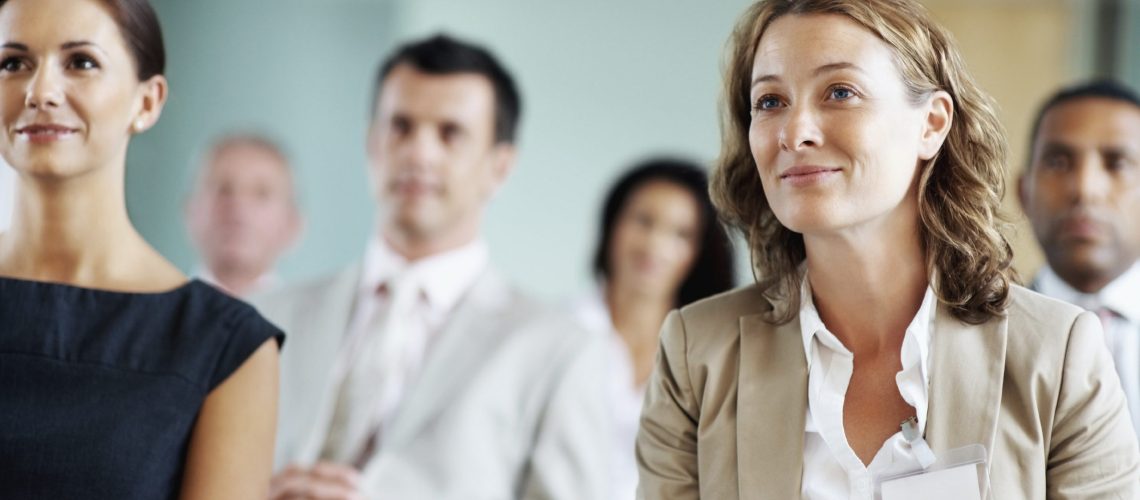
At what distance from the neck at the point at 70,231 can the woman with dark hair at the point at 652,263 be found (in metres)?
2.20

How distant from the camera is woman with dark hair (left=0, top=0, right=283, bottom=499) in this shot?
1656 mm

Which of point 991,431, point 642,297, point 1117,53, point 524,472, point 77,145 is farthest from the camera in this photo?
point 1117,53

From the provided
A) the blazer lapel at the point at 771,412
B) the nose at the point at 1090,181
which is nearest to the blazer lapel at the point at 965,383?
the blazer lapel at the point at 771,412

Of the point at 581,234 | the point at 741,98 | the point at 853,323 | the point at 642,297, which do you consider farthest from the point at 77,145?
the point at 581,234

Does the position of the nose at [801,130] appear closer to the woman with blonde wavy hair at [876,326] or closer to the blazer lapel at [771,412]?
the woman with blonde wavy hair at [876,326]

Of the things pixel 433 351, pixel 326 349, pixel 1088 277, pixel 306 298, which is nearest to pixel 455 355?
pixel 433 351

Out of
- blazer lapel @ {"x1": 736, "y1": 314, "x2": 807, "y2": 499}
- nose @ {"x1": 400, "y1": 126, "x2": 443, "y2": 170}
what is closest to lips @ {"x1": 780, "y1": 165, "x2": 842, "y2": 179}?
blazer lapel @ {"x1": 736, "y1": 314, "x2": 807, "y2": 499}

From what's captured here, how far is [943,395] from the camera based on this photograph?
1.60 m

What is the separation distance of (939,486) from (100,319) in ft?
3.63

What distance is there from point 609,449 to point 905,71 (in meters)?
1.46

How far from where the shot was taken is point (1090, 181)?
86.4 inches

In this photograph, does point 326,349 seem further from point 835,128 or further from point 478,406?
point 835,128

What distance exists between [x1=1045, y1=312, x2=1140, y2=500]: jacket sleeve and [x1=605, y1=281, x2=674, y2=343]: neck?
7.81 ft

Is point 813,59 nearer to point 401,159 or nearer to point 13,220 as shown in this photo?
point 13,220
